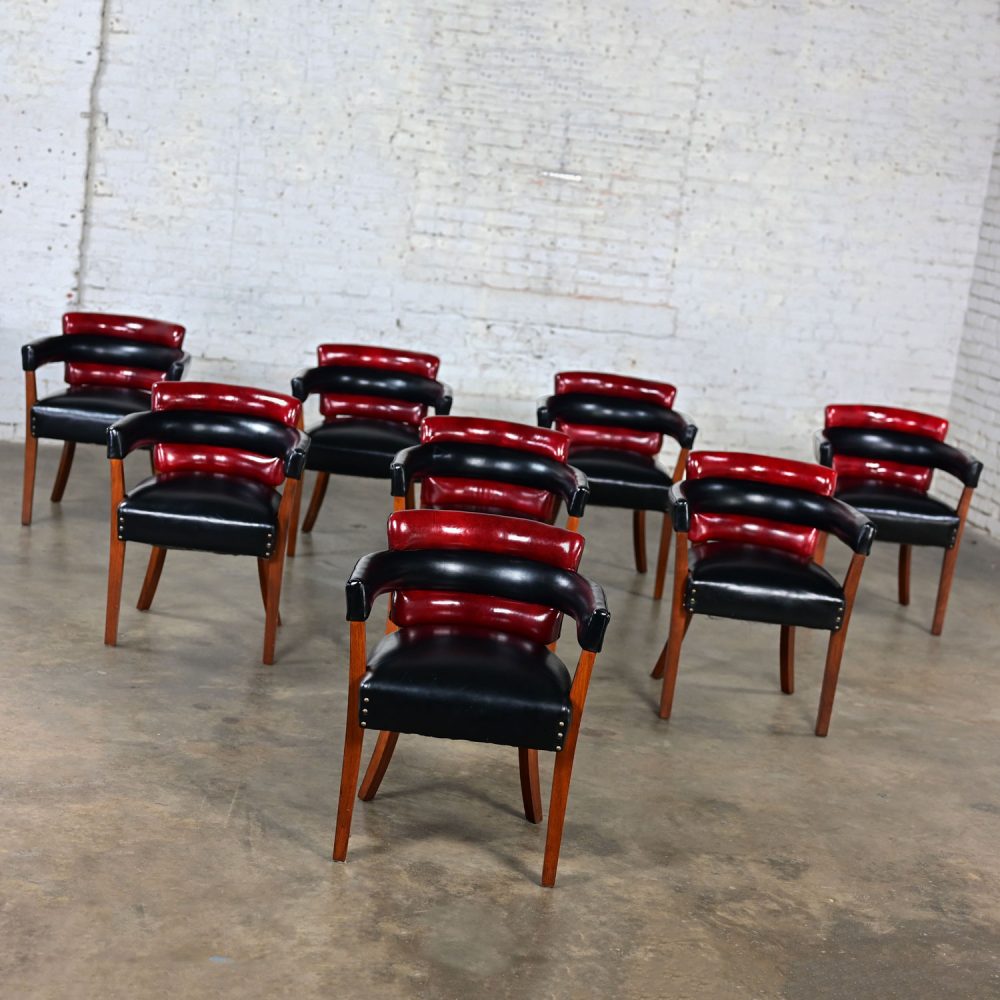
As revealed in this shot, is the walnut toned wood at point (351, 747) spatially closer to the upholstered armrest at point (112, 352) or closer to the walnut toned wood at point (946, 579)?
the upholstered armrest at point (112, 352)

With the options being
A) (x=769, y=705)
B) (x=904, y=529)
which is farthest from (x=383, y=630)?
(x=904, y=529)

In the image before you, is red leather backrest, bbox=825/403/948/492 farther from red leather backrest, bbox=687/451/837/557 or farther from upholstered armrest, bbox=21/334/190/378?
upholstered armrest, bbox=21/334/190/378

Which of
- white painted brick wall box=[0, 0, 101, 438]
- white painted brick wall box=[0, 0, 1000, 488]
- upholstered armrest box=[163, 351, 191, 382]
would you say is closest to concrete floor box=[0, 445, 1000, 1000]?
upholstered armrest box=[163, 351, 191, 382]

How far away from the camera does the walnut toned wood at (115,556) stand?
4.34 meters

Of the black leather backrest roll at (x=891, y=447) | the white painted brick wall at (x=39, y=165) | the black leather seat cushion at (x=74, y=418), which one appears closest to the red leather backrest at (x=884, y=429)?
the black leather backrest roll at (x=891, y=447)

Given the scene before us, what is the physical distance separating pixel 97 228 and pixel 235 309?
866 millimetres

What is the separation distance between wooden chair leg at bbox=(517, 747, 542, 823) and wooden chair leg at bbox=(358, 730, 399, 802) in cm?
36

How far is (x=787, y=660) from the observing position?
15.7 feet

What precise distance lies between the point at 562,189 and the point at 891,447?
2620mm

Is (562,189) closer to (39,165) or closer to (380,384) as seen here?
(380,384)

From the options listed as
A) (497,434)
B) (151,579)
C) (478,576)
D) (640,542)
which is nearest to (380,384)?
(497,434)

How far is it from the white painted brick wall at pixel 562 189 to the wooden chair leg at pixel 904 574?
206 cm

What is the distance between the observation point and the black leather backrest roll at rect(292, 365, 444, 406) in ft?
19.0

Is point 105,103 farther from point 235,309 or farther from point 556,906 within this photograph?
point 556,906
